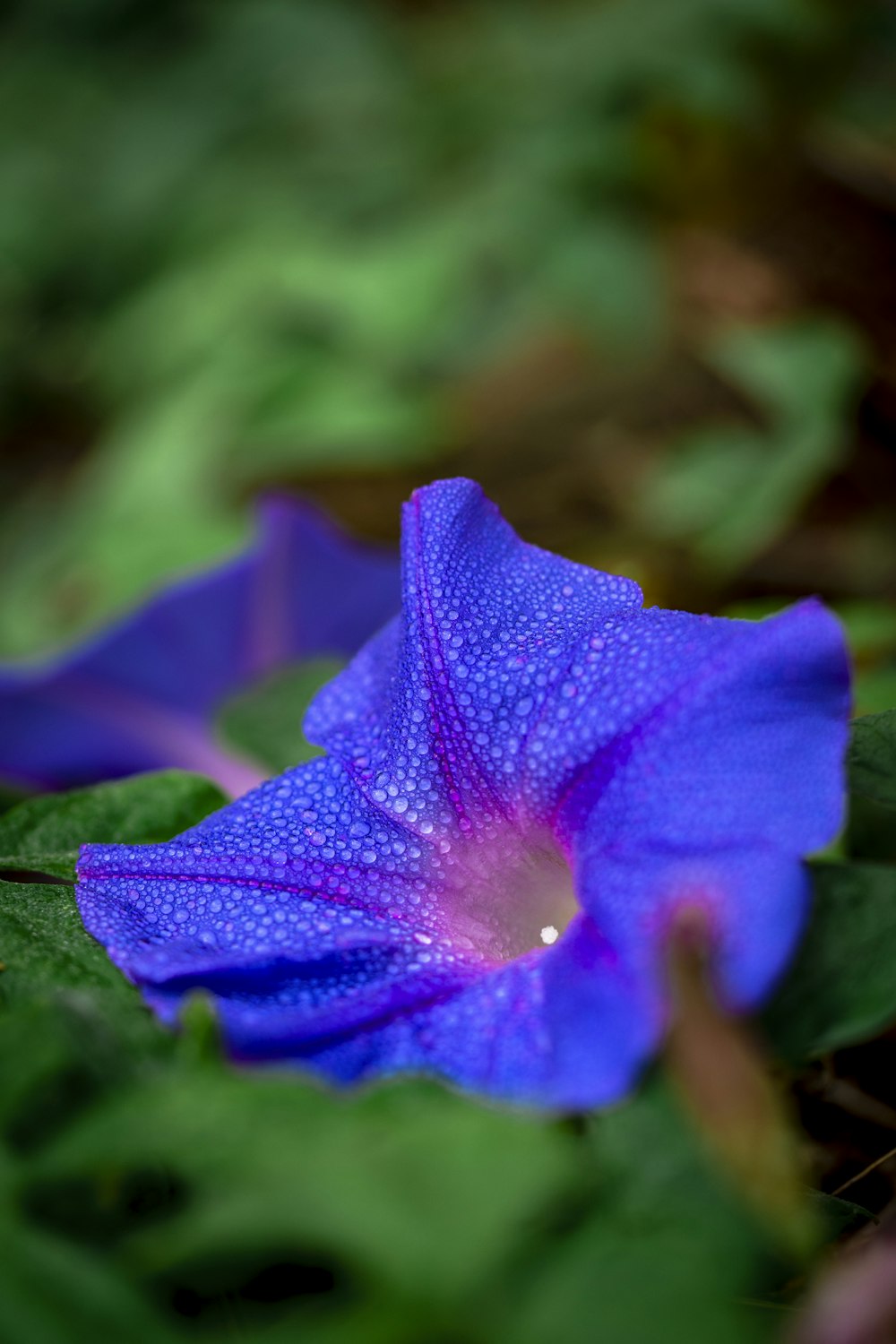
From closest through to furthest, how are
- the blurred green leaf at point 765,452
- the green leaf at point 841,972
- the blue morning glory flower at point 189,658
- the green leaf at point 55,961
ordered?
the green leaf at point 841,972, the green leaf at point 55,961, the blue morning glory flower at point 189,658, the blurred green leaf at point 765,452

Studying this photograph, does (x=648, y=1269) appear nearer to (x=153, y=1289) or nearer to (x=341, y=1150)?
(x=341, y=1150)

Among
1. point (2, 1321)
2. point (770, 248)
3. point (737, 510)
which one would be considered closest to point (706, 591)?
point (737, 510)

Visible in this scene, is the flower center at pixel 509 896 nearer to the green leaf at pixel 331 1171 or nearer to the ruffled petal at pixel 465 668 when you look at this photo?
the ruffled petal at pixel 465 668

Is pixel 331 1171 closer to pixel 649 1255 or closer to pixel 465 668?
pixel 649 1255

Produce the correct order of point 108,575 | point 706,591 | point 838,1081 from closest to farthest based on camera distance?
1. point 838,1081
2. point 706,591
3. point 108,575

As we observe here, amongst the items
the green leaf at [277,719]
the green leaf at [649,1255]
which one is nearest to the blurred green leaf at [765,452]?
the green leaf at [277,719]

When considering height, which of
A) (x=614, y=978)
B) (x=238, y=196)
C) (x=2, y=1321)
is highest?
(x=238, y=196)
